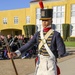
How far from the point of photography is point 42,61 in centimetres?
531

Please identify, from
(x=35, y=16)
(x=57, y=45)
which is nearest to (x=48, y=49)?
(x=57, y=45)

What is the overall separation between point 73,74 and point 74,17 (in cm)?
4385

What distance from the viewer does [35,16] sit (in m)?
57.9

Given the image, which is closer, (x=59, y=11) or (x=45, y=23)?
(x=45, y=23)

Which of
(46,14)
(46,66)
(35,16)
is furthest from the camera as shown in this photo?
(35,16)

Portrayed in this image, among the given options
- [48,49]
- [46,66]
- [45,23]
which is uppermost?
[45,23]

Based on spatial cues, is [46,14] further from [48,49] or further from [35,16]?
A: [35,16]

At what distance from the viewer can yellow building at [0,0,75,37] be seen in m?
53.4

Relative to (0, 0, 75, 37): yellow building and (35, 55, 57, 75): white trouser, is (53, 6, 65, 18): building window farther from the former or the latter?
(35, 55, 57, 75): white trouser

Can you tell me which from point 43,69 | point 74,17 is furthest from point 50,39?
point 74,17

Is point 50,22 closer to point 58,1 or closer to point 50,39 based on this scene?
point 50,39

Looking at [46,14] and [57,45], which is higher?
[46,14]

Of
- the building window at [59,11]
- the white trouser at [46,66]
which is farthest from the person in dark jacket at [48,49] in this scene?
the building window at [59,11]

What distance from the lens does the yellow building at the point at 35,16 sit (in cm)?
5341
